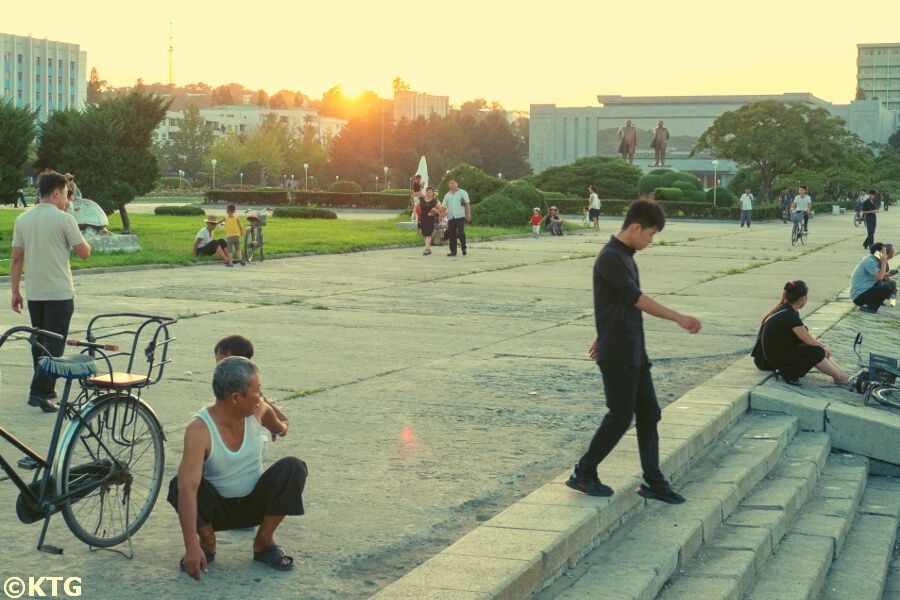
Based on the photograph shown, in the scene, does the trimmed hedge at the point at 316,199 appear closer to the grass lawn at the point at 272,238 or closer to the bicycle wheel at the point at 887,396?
the grass lawn at the point at 272,238

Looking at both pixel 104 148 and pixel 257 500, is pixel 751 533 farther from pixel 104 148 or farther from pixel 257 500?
pixel 104 148

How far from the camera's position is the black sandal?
4.89m

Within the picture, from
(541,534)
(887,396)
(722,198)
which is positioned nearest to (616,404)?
(541,534)

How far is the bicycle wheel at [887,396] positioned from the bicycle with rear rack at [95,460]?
21.1ft

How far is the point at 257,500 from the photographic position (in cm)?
493

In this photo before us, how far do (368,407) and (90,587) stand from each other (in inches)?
156

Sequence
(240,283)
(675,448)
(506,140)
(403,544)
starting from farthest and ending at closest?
1. (506,140)
2. (240,283)
3. (675,448)
4. (403,544)

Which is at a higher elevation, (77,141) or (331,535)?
(77,141)

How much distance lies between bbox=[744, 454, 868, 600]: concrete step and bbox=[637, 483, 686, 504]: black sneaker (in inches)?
22.7

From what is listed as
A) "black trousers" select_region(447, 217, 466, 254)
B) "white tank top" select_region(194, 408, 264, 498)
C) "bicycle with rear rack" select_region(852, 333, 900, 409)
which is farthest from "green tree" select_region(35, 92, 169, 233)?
"white tank top" select_region(194, 408, 264, 498)

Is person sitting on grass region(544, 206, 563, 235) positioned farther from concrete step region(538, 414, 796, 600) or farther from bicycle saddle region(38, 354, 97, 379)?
bicycle saddle region(38, 354, 97, 379)

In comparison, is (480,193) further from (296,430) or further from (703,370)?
(296,430)

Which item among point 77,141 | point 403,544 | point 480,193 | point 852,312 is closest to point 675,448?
point 403,544

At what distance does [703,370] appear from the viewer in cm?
1077
